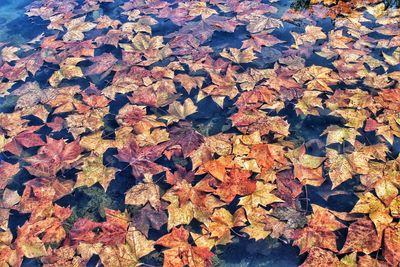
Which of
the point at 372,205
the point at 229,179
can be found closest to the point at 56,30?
the point at 229,179

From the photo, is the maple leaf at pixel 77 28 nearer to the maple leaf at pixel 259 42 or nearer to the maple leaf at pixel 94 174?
the maple leaf at pixel 259 42

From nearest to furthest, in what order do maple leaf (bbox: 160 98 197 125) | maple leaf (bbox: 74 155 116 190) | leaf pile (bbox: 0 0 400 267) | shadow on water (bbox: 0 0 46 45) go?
1. leaf pile (bbox: 0 0 400 267)
2. maple leaf (bbox: 74 155 116 190)
3. maple leaf (bbox: 160 98 197 125)
4. shadow on water (bbox: 0 0 46 45)

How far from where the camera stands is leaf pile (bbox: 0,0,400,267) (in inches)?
94.3

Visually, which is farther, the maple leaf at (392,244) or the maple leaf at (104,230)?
the maple leaf at (104,230)

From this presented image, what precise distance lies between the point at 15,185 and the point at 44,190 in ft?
1.03

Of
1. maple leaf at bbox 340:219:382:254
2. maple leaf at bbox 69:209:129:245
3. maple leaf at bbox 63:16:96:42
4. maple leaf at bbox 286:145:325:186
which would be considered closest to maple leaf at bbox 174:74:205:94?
maple leaf at bbox 286:145:325:186

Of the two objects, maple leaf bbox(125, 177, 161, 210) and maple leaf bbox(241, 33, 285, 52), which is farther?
maple leaf bbox(241, 33, 285, 52)

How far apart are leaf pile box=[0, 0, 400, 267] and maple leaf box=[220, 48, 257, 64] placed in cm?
2

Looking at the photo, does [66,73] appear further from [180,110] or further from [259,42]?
[259,42]

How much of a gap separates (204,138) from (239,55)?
4.21 ft

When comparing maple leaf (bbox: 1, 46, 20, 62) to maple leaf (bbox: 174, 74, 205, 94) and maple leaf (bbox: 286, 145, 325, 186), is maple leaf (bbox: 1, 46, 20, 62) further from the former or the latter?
maple leaf (bbox: 286, 145, 325, 186)

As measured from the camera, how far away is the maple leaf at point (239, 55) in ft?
12.4

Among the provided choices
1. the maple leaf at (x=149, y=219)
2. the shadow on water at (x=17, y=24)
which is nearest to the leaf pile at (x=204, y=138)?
the maple leaf at (x=149, y=219)

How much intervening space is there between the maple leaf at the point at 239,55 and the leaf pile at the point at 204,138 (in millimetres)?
19
